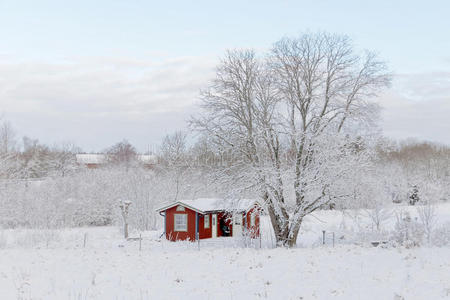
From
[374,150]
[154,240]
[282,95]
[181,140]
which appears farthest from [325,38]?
[181,140]

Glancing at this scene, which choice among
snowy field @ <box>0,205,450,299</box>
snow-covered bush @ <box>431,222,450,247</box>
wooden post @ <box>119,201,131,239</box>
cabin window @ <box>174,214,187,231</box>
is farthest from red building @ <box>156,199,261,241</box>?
snow-covered bush @ <box>431,222,450,247</box>

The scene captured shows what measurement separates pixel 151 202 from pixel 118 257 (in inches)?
953

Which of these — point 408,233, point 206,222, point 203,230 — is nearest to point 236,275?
point 408,233

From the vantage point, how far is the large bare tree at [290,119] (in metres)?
20.6

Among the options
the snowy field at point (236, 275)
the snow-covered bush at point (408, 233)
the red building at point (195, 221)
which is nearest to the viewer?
the snowy field at point (236, 275)

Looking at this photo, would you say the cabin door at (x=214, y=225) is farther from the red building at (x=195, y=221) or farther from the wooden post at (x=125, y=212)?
the wooden post at (x=125, y=212)

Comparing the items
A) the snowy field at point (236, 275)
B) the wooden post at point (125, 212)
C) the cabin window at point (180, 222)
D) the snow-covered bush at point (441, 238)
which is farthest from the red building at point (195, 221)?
the snow-covered bush at point (441, 238)

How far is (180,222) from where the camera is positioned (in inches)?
1195

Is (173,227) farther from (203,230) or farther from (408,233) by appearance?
(408,233)

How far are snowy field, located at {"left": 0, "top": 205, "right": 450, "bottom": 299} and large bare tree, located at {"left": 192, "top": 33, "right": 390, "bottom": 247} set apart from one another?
502 centimetres

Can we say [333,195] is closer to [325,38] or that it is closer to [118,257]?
[325,38]

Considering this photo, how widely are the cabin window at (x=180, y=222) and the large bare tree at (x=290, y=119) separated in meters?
9.34

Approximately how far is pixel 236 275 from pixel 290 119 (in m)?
11.5

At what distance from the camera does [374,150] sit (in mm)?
Result: 20406
